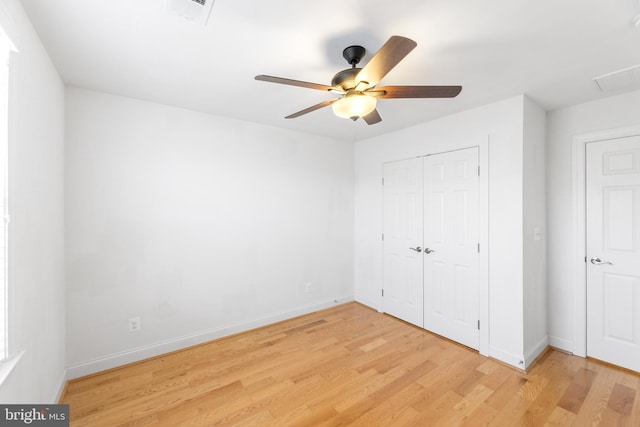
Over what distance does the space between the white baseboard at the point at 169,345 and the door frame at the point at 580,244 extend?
112 inches

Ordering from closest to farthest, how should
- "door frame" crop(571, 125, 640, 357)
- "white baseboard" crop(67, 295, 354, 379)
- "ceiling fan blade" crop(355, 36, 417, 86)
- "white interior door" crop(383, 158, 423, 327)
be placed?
"ceiling fan blade" crop(355, 36, 417, 86), "white baseboard" crop(67, 295, 354, 379), "door frame" crop(571, 125, 640, 357), "white interior door" crop(383, 158, 423, 327)

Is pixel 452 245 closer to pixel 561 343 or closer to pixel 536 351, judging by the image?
pixel 536 351

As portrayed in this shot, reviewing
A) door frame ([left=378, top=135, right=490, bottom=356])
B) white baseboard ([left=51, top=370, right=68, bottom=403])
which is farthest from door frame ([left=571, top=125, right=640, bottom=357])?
white baseboard ([left=51, top=370, right=68, bottom=403])

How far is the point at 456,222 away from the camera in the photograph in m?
2.94

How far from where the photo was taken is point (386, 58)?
1354 millimetres

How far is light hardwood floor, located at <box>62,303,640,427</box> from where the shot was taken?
1.88 m

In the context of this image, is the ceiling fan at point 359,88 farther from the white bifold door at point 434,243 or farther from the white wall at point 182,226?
the white wall at point 182,226

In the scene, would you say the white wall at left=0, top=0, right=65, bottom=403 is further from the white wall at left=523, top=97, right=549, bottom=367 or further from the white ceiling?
the white wall at left=523, top=97, right=549, bottom=367

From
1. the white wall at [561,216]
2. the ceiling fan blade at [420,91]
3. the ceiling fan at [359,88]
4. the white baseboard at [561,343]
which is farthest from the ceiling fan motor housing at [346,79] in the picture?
the white baseboard at [561,343]

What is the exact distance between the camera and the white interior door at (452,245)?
2801 millimetres

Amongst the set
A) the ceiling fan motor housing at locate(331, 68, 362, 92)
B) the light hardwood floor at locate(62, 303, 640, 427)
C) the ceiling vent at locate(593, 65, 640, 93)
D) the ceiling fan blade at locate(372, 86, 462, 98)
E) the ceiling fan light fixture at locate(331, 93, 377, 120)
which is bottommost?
the light hardwood floor at locate(62, 303, 640, 427)

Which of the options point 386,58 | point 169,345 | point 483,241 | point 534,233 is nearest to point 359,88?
point 386,58

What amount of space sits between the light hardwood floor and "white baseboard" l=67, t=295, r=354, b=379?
0.25ft

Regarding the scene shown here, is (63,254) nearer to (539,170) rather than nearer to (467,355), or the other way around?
Result: (467,355)
